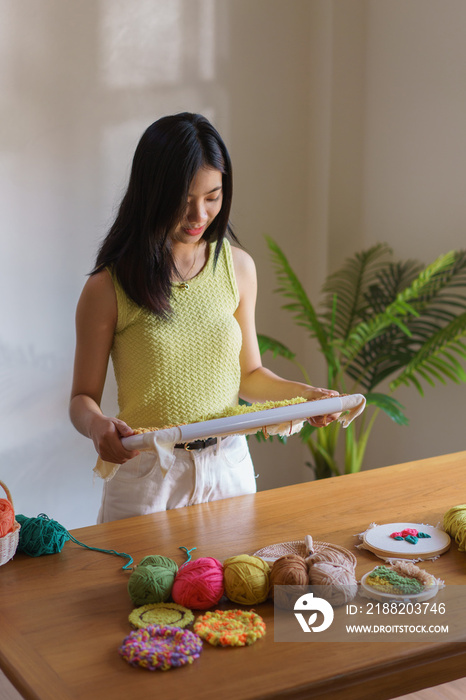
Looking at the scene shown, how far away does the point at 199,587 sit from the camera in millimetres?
1101

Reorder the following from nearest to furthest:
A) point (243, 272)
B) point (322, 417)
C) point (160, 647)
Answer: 1. point (160, 647)
2. point (322, 417)
3. point (243, 272)

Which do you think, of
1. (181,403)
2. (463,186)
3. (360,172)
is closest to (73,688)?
(181,403)

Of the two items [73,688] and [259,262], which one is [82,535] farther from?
[259,262]

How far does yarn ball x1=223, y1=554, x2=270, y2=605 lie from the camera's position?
111 cm

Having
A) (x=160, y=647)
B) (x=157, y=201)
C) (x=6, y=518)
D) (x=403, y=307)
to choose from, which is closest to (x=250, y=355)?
(x=157, y=201)

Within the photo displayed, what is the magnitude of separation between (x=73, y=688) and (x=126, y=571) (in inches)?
13.1

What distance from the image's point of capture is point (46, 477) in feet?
9.21

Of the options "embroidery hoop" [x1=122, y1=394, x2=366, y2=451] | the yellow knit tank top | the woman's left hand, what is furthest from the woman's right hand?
the woman's left hand

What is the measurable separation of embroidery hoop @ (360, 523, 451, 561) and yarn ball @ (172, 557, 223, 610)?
1.01 feet

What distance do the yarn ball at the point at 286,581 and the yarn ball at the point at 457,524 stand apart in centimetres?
33

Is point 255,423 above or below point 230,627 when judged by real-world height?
above

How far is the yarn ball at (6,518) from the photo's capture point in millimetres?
1240

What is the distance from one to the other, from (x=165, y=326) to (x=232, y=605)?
23.9 inches

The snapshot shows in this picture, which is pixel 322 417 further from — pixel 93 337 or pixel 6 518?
pixel 6 518
